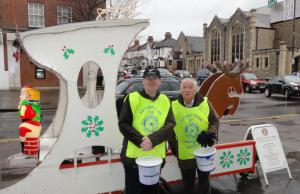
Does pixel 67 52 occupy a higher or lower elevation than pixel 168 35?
lower

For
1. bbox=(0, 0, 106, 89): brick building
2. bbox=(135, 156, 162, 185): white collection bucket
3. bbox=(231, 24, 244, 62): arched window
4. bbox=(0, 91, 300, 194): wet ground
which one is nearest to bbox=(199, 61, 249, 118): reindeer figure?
bbox=(0, 91, 300, 194): wet ground

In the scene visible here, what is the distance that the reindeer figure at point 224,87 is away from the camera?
18.7ft

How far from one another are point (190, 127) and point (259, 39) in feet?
167

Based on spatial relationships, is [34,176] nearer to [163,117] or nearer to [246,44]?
[163,117]

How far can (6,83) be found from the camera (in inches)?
987

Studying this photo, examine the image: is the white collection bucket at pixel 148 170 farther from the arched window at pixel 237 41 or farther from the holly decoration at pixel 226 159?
the arched window at pixel 237 41

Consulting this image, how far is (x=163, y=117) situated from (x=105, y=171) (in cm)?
133

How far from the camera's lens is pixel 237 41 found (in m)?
53.5

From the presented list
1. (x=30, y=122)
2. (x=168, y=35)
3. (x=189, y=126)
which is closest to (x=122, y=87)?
(x=30, y=122)

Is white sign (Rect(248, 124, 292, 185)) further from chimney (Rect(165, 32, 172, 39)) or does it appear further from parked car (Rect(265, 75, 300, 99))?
chimney (Rect(165, 32, 172, 39))

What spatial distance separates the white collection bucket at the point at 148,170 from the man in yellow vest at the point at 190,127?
0.73 meters

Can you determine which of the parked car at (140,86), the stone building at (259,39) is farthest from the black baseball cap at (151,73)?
the stone building at (259,39)

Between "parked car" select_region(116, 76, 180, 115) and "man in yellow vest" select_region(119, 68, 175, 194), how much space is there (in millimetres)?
6389

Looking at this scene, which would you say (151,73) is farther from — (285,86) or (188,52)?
(188,52)
